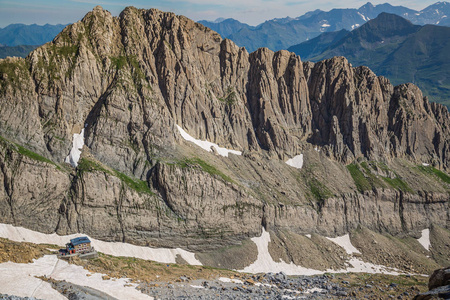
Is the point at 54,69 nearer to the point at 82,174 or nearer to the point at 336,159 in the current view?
the point at 82,174

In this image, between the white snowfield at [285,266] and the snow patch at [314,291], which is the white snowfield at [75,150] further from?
the snow patch at [314,291]

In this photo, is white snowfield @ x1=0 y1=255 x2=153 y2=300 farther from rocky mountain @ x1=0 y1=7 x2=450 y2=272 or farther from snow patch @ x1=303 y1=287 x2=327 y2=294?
rocky mountain @ x1=0 y1=7 x2=450 y2=272

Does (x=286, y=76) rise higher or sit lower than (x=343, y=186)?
higher

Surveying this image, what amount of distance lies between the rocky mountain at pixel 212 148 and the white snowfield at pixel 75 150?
0.37 metres

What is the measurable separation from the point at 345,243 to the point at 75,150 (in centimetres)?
7935

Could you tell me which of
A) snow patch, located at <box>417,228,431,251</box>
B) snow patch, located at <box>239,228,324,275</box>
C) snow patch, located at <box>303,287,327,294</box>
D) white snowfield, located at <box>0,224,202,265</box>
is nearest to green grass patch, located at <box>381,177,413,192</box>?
snow patch, located at <box>417,228,431,251</box>

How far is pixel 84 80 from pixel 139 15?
3182 cm

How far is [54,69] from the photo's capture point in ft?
331

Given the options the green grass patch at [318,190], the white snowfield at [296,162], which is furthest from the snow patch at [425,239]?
the white snowfield at [296,162]

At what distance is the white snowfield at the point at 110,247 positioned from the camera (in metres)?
81.5

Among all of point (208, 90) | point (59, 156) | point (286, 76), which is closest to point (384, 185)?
point (286, 76)

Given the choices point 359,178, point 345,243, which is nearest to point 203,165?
point 345,243

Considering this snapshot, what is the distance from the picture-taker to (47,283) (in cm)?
5003

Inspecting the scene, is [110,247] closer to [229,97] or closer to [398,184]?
[229,97]
